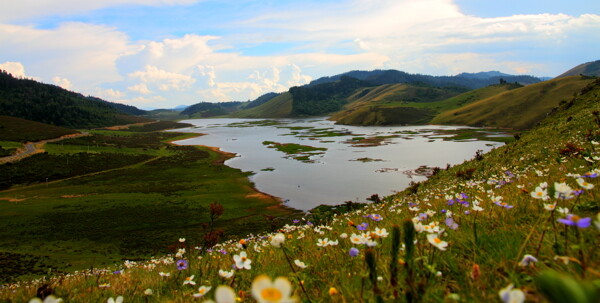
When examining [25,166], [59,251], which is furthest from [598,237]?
[25,166]

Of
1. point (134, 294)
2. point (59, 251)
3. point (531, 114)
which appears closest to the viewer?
point (134, 294)

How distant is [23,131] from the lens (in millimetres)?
126938

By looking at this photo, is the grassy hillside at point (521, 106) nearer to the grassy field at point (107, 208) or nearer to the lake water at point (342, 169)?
the lake water at point (342, 169)

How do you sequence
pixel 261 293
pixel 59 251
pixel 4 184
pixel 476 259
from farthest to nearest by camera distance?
pixel 4 184 → pixel 59 251 → pixel 476 259 → pixel 261 293

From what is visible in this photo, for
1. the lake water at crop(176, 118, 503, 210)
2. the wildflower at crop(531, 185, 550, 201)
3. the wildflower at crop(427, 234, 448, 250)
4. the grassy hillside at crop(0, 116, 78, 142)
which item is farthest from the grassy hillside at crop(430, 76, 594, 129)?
the grassy hillside at crop(0, 116, 78, 142)

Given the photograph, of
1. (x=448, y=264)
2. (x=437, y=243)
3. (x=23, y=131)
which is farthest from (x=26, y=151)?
(x=437, y=243)

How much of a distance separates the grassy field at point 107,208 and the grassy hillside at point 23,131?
41.1 m

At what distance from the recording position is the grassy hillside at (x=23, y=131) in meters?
116

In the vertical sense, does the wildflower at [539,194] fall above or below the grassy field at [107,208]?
above

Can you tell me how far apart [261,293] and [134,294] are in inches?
148

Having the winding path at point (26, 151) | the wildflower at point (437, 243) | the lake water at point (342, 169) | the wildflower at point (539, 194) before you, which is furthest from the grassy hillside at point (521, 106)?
the winding path at point (26, 151)

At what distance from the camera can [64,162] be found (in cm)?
8512

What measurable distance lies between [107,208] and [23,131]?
11483cm

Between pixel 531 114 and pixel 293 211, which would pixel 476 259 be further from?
pixel 531 114
